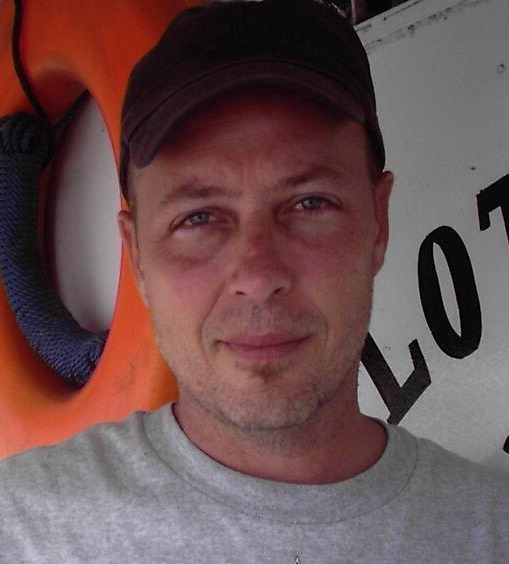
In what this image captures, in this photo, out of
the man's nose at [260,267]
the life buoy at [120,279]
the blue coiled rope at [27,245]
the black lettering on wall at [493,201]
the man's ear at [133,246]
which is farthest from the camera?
the blue coiled rope at [27,245]

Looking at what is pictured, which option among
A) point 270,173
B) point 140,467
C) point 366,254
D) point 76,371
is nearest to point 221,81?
point 270,173

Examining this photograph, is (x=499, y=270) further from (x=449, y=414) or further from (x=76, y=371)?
(x=76, y=371)

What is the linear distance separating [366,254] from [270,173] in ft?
0.38

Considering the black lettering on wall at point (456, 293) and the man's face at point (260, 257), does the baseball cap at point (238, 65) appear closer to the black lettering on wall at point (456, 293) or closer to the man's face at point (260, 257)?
the man's face at point (260, 257)

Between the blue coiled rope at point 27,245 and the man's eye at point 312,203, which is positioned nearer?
the man's eye at point 312,203

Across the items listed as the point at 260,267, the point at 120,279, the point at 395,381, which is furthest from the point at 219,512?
the point at 120,279

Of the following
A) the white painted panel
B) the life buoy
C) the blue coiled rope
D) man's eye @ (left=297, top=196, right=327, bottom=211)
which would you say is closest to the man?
man's eye @ (left=297, top=196, right=327, bottom=211)

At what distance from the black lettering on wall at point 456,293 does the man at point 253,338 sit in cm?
25

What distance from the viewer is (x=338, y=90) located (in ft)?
2.40

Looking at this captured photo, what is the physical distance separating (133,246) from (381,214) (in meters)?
0.25

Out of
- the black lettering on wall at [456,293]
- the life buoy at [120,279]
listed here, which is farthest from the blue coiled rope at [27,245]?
the black lettering on wall at [456,293]

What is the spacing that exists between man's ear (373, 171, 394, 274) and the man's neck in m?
0.15

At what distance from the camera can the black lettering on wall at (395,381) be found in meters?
1.06

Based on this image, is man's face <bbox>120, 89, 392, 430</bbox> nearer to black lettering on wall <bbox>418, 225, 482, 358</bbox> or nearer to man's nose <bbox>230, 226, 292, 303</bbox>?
man's nose <bbox>230, 226, 292, 303</bbox>
